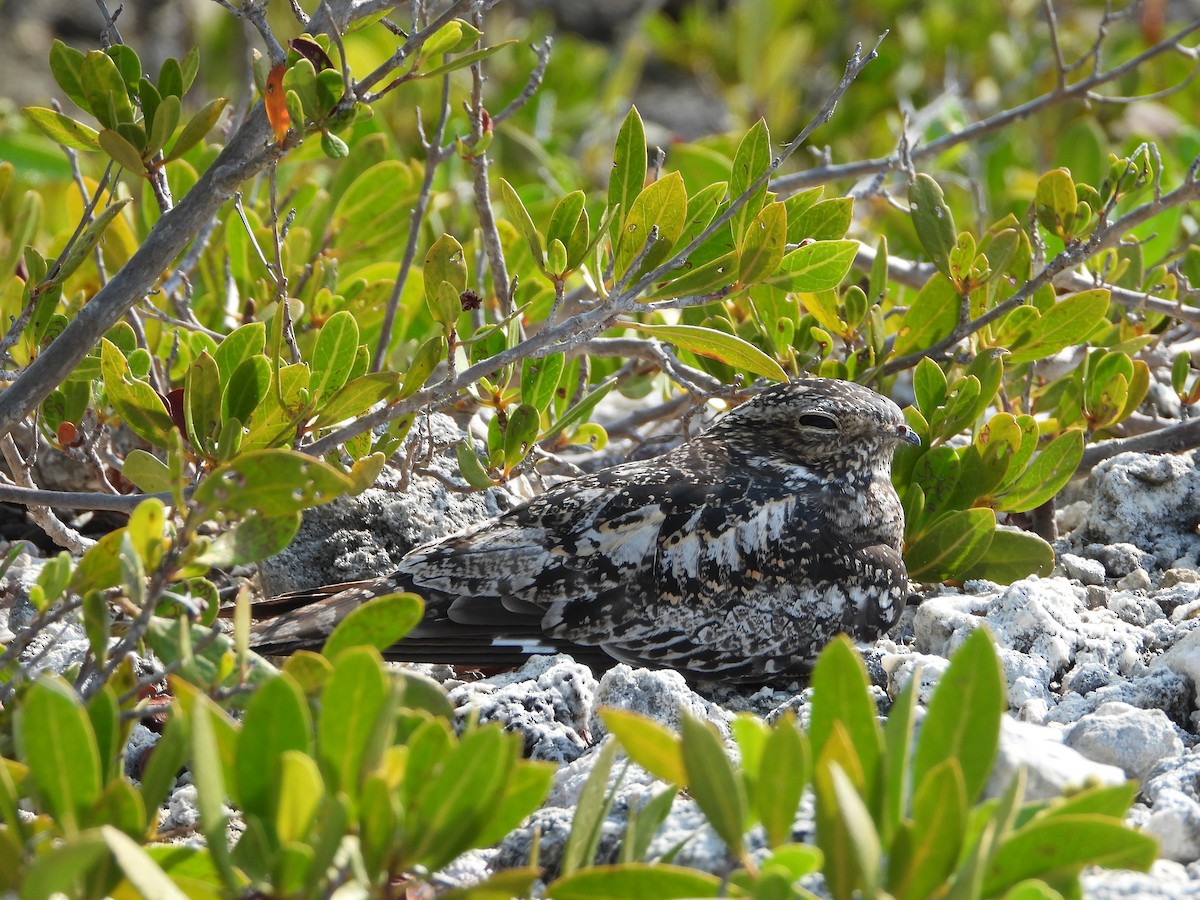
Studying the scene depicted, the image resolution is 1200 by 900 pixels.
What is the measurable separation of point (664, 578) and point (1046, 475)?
3.42 feet

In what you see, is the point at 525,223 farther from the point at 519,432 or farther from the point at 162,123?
the point at 162,123

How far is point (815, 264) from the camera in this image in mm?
3018

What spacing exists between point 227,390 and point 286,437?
22cm

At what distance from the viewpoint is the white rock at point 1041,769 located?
78.2 inches

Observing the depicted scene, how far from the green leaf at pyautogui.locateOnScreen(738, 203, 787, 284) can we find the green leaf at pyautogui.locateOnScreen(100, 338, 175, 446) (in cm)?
127

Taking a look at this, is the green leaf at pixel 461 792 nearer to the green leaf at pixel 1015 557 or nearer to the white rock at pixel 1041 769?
the white rock at pixel 1041 769

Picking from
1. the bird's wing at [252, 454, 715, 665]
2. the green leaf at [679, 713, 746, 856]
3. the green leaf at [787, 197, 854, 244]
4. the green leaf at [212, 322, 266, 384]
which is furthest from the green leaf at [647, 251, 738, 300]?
the green leaf at [679, 713, 746, 856]

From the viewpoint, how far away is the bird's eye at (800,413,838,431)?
3.63 meters

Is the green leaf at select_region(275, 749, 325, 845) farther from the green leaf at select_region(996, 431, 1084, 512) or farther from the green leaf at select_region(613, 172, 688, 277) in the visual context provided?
the green leaf at select_region(996, 431, 1084, 512)

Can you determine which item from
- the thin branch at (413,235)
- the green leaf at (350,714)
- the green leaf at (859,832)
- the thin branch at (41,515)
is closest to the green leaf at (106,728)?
the green leaf at (350,714)

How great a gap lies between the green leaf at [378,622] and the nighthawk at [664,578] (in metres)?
1.13

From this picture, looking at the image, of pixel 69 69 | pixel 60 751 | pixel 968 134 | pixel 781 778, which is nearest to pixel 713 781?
pixel 781 778

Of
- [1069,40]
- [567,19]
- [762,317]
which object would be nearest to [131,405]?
[762,317]

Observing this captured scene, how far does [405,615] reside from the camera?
2014mm
